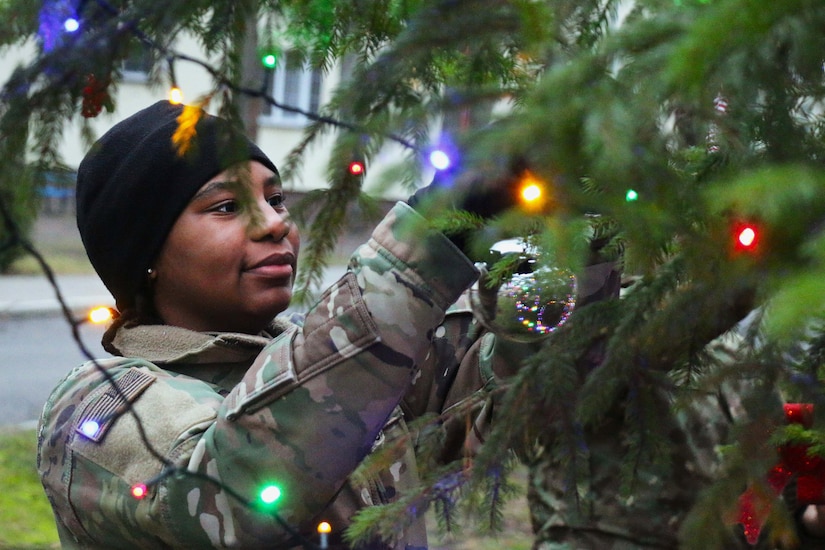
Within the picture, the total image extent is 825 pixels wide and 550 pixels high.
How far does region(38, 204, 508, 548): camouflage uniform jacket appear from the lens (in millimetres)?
1330

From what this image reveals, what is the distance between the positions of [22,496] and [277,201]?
3816 mm

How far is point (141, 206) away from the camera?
1.83 metres

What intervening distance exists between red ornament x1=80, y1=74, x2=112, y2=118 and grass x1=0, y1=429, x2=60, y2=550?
3289 millimetres

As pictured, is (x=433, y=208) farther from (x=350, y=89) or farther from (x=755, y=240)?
(x=755, y=240)

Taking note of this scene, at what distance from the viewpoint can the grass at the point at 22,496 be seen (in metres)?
4.37

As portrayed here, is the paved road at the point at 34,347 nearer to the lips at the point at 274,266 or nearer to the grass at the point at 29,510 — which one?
the grass at the point at 29,510

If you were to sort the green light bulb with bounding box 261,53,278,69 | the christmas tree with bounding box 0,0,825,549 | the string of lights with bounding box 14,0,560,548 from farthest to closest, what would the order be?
the green light bulb with bounding box 261,53,278,69, the string of lights with bounding box 14,0,560,548, the christmas tree with bounding box 0,0,825,549

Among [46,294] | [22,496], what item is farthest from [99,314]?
[46,294]

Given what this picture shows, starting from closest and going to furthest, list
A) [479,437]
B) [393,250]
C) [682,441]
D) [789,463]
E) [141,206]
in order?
1. [393,250]
2. [479,437]
3. [789,463]
4. [141,206]
5. [682,441]

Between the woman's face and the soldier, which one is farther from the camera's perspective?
the woman's face

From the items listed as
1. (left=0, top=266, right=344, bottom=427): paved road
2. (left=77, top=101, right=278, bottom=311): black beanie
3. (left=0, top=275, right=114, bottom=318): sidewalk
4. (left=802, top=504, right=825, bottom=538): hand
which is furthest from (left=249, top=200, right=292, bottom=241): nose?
→ (left=0, top=275, right=114, bottom=318): sidewalk

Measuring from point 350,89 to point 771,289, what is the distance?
19.9 inches

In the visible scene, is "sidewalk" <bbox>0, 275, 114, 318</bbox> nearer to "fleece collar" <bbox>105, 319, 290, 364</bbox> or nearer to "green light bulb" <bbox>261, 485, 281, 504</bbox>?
"fleece collar" <bbox>105, 319, 290, 364</bbox>

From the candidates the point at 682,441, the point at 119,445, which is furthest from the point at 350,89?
the point at 682,441
